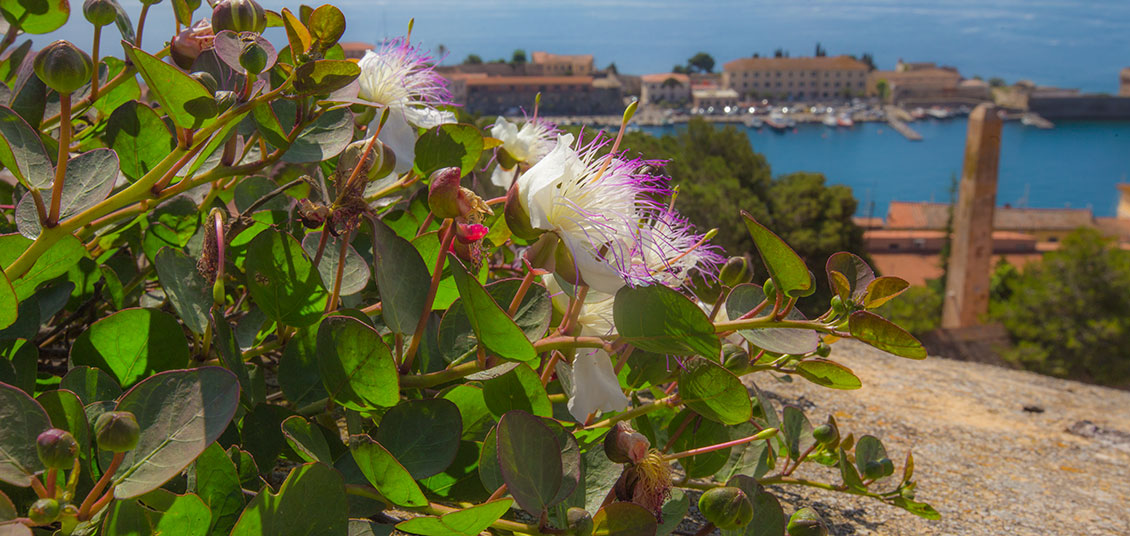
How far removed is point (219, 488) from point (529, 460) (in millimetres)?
190

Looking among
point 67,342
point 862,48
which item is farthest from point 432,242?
point 862,48

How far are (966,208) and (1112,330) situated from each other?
3.44 metres

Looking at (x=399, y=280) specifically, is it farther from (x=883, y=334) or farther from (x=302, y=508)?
(x=883, y=334)

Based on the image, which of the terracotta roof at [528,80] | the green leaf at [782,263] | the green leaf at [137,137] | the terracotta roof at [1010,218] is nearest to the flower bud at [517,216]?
the green leaf at [782,263]

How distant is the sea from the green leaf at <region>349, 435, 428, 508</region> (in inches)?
16.2

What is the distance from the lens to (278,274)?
0.53 metres

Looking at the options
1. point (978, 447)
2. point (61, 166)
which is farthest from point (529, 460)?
point (978, 447)

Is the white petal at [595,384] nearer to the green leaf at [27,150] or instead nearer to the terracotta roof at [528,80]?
the green leaf at [27,150]

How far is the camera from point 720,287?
0.64 meters

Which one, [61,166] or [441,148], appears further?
[441,148]

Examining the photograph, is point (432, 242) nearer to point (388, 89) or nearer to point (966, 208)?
point (388, 89)

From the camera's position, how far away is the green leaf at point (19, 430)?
37 centimetres

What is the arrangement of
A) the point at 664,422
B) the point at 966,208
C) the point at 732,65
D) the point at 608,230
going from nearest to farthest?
1. the point at 608,230
2. the point at 664,422
3. the point at 966,208
4. the point at 732,65

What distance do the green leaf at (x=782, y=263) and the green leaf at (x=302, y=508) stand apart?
28 centimetres
